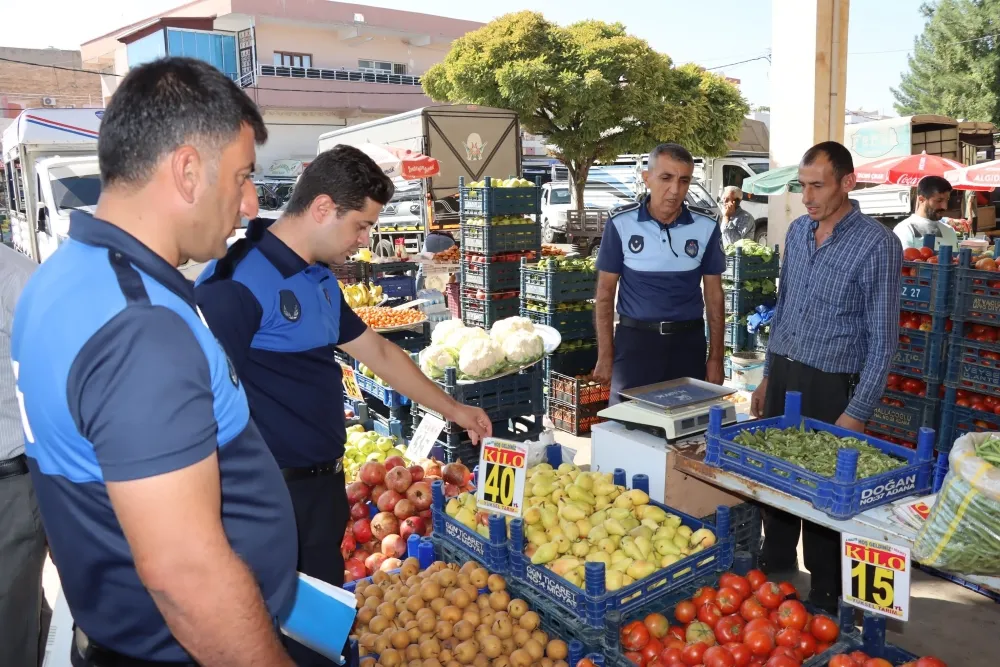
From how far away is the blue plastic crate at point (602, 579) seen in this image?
248cm

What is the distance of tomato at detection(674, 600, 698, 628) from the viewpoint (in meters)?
2.65

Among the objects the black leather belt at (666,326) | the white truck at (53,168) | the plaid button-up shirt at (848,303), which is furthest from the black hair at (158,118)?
the white truck at (53,168)

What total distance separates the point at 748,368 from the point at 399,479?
4.73 meters

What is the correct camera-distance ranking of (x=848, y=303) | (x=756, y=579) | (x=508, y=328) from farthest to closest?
1. (x=508, y=328)
2. (x=848, y=303)
3. (x=756, y=579)

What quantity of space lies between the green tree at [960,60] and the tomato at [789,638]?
29.2m

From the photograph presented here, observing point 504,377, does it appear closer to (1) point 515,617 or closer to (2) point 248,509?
(1) point 515,617

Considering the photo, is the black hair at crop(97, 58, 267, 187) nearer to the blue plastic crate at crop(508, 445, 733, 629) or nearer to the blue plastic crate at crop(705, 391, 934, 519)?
the blue plastic crate at crop(508, 445, 733, 629)

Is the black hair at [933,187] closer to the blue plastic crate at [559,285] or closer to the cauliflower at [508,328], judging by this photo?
the blue plastic crate at [559,285]

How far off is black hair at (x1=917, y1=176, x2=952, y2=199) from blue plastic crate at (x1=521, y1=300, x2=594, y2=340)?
10.7 ft

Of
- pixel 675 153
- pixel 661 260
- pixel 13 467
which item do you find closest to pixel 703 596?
pixel 661 260

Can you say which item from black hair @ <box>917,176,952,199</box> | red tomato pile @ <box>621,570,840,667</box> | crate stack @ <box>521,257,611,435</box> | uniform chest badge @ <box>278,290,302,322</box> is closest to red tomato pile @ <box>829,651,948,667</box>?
red tomato pile @ <box>621,570,840,667</box>

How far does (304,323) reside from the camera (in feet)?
7.86

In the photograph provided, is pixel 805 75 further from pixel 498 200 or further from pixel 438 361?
pixel 438 361

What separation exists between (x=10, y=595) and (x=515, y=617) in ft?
5.73
